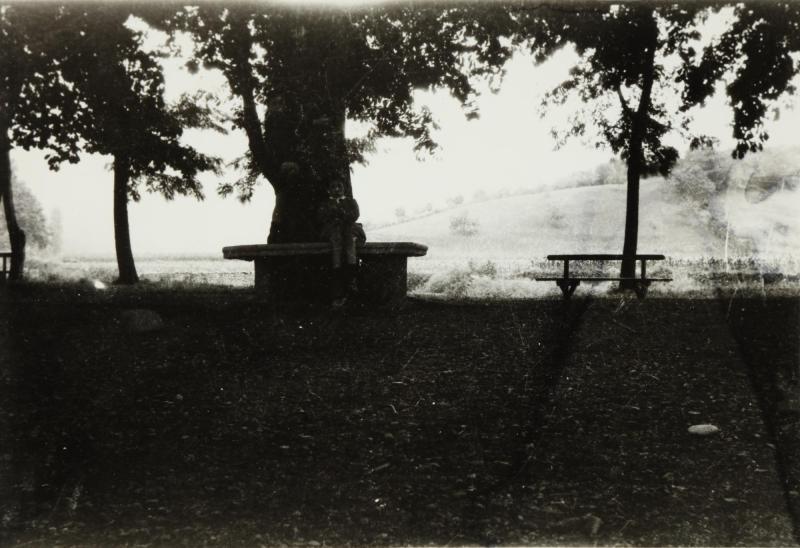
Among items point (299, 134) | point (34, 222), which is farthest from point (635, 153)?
point (34, 222)

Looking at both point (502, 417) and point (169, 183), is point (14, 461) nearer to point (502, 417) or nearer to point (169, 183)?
point (502, 417)

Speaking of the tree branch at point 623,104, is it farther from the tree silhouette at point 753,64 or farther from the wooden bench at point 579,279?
the wooden bench at point 579,279

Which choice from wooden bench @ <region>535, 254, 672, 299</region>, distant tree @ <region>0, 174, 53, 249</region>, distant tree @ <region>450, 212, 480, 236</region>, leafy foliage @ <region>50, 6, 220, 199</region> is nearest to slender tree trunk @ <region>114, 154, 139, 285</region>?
leafy foliage @ <region>50, 6, 220, 199</region>

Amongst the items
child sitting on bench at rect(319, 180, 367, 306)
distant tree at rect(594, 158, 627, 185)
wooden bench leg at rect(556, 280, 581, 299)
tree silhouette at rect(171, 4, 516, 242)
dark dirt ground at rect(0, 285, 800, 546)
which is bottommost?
dark dirt ground at rect(0, 285, 800, 546)

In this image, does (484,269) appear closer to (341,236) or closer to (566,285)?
(566,285)

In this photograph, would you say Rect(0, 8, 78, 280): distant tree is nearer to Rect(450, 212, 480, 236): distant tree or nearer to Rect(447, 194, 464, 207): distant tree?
Rect(450, 212, 480, 236): distant tree

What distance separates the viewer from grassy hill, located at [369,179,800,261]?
37.7 m

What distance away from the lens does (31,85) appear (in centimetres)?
1013

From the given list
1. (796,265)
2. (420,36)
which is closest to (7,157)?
(420,36)

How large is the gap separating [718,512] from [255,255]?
778 cm

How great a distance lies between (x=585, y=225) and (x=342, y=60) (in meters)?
41.6

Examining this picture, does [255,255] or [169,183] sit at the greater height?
[169,183]

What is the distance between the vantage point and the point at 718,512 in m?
3.70

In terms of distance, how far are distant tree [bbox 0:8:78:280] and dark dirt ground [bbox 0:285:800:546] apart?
11.6ft
